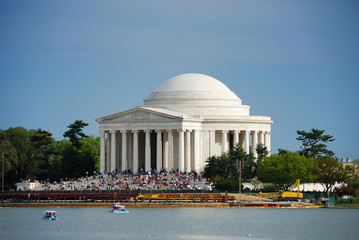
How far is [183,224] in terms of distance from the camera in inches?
5955

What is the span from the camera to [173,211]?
172000mm

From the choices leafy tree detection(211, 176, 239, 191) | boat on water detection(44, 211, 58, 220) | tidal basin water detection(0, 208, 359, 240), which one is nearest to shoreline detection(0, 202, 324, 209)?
tidal basin water detection(0, 208, 359, 240)

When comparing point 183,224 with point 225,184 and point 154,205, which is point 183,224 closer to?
point 154,205

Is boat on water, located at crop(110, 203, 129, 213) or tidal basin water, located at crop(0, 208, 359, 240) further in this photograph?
boat on water, located at crop(110, 203, 129, 213)

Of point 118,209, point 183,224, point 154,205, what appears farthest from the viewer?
point 154,205

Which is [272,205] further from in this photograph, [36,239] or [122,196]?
[36,239]

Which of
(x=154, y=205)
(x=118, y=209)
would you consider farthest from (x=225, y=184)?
(x=118, y=209)

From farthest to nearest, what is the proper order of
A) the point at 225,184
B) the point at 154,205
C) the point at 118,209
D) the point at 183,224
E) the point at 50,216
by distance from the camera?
the point at 225,184, the point at 154,205, the point at 118,209, the point at 50,216, the point at 183,224

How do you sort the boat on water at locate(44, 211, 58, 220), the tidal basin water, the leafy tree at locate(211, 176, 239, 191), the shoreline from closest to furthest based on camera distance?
1. the tidal basin water
2. the boat on water at locate(44, 211, 58, 220)
3. the shoreline
4. the leafy tree at locate(211, 176, 239, 191)

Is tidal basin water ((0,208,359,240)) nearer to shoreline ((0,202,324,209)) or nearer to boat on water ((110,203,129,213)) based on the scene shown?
shoreline ((0,202,324,209))

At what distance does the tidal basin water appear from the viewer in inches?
5487

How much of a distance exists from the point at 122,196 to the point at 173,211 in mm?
14469

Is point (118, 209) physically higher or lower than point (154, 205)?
lower

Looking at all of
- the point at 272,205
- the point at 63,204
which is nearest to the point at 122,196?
the point at 63,204
